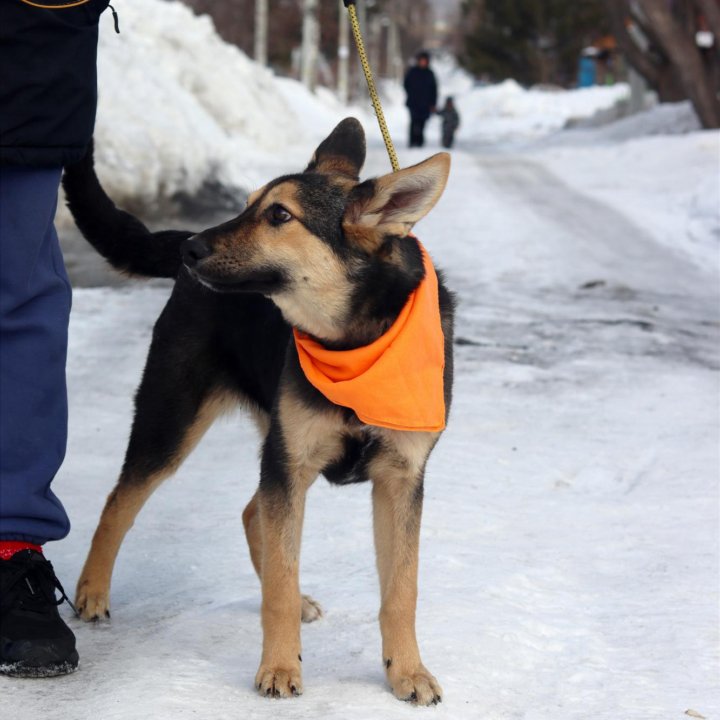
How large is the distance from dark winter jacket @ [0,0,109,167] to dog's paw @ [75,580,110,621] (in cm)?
140

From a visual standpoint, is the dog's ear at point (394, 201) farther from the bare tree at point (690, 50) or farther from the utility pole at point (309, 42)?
the utility pole at point (309, 42)

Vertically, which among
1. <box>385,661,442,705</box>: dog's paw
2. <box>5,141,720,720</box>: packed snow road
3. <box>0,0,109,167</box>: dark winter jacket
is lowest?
<box>5,141,720,720</box>: packed snow road

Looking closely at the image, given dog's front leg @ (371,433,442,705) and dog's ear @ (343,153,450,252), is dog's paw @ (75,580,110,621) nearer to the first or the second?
dog's front leg @ (371,433,442,705)

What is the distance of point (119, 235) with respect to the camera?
416cm

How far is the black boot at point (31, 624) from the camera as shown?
332cm

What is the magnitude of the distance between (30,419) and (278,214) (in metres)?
0.96

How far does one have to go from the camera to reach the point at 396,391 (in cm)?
322

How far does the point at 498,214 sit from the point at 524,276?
347cm

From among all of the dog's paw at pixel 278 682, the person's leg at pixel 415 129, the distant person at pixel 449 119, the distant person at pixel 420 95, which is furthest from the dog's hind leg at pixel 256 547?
the person's leg at pixel 415 129

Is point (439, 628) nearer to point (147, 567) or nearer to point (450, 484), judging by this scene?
point (147, 567)

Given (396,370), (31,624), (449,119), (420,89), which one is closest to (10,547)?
(31,624)

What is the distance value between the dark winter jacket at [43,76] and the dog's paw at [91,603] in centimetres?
140

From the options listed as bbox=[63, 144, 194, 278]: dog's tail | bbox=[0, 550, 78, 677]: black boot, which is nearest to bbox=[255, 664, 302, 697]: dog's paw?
bbox=[0, 550, 78, 677]: black boot

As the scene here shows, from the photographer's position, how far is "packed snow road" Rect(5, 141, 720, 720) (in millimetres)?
3303
